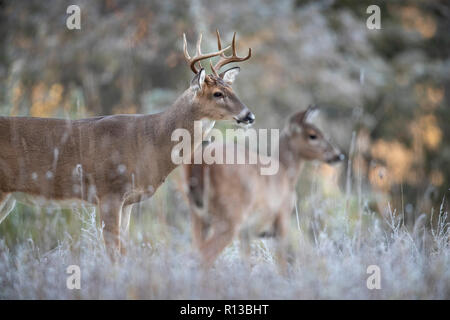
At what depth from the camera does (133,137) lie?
199 inches

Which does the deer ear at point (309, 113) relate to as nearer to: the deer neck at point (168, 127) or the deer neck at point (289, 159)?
the deer neck at point (289, 159)

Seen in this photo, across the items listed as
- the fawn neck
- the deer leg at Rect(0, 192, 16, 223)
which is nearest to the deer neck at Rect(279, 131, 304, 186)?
the fawn neck

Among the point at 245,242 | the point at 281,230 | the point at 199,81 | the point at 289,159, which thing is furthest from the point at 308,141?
the point at 199,81

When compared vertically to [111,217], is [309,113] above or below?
above

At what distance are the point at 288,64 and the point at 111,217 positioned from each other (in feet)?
37.0

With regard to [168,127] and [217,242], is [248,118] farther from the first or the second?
[217,242]

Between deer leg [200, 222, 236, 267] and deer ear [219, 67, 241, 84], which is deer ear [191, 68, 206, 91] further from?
deer leg [200, 222, 236, 267]

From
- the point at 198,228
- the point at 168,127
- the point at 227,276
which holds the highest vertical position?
the point at 168,127

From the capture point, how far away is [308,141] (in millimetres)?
6754

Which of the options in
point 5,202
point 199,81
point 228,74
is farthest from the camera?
point 228,74

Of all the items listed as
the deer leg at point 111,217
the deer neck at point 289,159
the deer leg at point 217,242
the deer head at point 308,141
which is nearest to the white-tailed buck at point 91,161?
the deer leg at point 111,217
